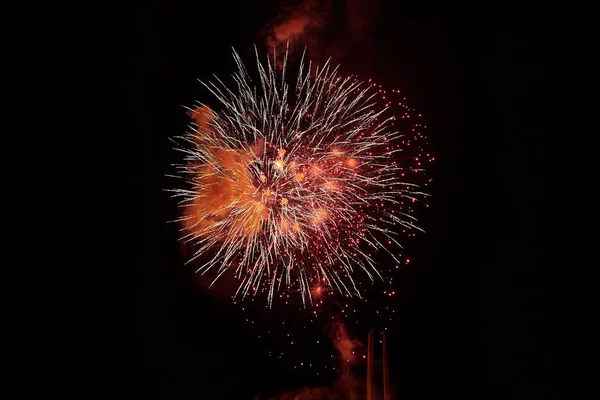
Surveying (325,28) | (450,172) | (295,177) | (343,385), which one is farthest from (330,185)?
(343,385)

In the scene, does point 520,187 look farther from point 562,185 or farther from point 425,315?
point 425,315

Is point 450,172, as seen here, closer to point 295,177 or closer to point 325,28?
point 295,177

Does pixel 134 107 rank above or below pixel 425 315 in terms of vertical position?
above

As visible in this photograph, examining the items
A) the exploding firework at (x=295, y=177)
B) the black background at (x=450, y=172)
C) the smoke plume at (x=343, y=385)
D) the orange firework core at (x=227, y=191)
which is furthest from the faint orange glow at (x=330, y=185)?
the smoke plume at (x=343, y=385)

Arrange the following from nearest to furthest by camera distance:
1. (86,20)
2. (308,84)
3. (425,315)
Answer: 1. (308,84)
2. (86,20)
3. (425,315)

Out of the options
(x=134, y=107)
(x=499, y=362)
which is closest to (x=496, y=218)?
(x=499, y=362)

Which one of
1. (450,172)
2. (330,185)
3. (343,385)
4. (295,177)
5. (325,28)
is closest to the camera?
(295,177)

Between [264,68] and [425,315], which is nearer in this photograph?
[264,68]

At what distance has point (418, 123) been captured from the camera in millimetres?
5184

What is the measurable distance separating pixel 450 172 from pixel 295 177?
1.75m

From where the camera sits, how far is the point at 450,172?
5.33 meters

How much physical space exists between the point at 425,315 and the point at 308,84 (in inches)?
113

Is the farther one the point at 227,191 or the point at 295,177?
the point at 227,191

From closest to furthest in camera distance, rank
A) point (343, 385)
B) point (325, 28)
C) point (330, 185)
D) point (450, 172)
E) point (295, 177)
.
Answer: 1. point (295, 177)
2. point (330, 185)
3. point (325, 28)
4. point (450, 172)
5. point (343, 385)
